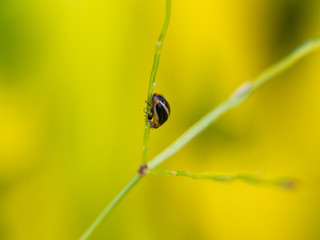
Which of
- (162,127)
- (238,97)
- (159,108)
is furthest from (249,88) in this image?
(162,127)

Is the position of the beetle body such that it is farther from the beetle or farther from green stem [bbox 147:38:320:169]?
green stem [bbox 147:38:320:169]

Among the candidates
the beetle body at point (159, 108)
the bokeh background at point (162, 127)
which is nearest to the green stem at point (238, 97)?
the beetle body at point (159, 108)

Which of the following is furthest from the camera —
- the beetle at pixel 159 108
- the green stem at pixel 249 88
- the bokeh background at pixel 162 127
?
the bokeh background at pixel 162 127

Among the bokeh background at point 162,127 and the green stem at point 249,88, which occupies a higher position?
the green stem at point 249,88

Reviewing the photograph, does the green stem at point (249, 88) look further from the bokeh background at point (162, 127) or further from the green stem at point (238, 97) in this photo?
the bokeh background at point (162, 127)

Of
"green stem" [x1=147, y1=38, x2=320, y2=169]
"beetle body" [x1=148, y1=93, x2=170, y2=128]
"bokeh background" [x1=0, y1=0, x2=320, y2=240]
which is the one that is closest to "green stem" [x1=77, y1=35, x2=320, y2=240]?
"green stem" [x1=147, y1=38, x2=320, y2=169]

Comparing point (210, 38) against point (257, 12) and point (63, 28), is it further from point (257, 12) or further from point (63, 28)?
point (63, 28)

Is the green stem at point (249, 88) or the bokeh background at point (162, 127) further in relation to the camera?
the bokeh background at point (162, 127)

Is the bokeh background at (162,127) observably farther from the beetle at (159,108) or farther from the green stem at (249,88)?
the green stem at (249,88)

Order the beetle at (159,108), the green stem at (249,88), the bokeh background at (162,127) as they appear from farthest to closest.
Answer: the bokeh background at (162,127)
the beetle at (159,108)
the green stem at (249,88)
